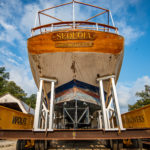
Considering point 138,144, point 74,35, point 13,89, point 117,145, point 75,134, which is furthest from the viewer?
point 13,89

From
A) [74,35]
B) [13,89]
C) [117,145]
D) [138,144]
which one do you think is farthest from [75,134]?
[13,89]

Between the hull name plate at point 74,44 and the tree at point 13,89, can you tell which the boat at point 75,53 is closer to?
the hull name plate at point 74,44

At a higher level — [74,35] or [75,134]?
[74,35]

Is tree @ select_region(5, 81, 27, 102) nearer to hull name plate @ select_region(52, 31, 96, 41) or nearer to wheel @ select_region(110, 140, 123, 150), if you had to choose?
hull name plate @ select_region(52, 31, 96, 41)

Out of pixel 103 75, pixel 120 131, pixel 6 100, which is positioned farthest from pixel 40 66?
pixel 6 100

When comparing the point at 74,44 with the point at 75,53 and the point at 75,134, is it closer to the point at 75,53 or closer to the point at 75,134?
the point at 75,53

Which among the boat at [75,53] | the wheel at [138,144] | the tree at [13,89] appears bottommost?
the wheel at [138,144]

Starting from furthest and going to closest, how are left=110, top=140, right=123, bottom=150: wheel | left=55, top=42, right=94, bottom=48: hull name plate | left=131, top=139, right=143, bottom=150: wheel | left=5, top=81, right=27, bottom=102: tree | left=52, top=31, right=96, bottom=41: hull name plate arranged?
left=5, top=81, right=27, bottom=102: tree, left=55, top=42, right=94, bottom=48: hull name plate, left=52, top=31, right=96, bottom=41: hull name plate, left=131, top=139, right=143, bottom=150: wheel, left=110, top=140, right=123, bottom=150: wheel

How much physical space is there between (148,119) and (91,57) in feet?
13.8

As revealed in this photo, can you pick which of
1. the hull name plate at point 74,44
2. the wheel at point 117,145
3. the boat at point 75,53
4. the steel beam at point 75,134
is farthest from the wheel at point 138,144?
the hull name plate at point 74,44

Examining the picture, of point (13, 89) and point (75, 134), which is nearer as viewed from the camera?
point (75, 134)

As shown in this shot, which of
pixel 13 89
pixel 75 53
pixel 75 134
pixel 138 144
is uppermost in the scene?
pixel 13 89

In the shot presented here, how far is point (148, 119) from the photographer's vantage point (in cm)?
484

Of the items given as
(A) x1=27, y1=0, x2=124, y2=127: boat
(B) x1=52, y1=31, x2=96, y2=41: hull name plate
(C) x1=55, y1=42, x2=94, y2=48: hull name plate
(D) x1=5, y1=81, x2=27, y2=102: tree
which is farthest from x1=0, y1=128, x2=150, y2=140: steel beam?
(D) x1=5, y1=81, x2=27, y2=102: tree
